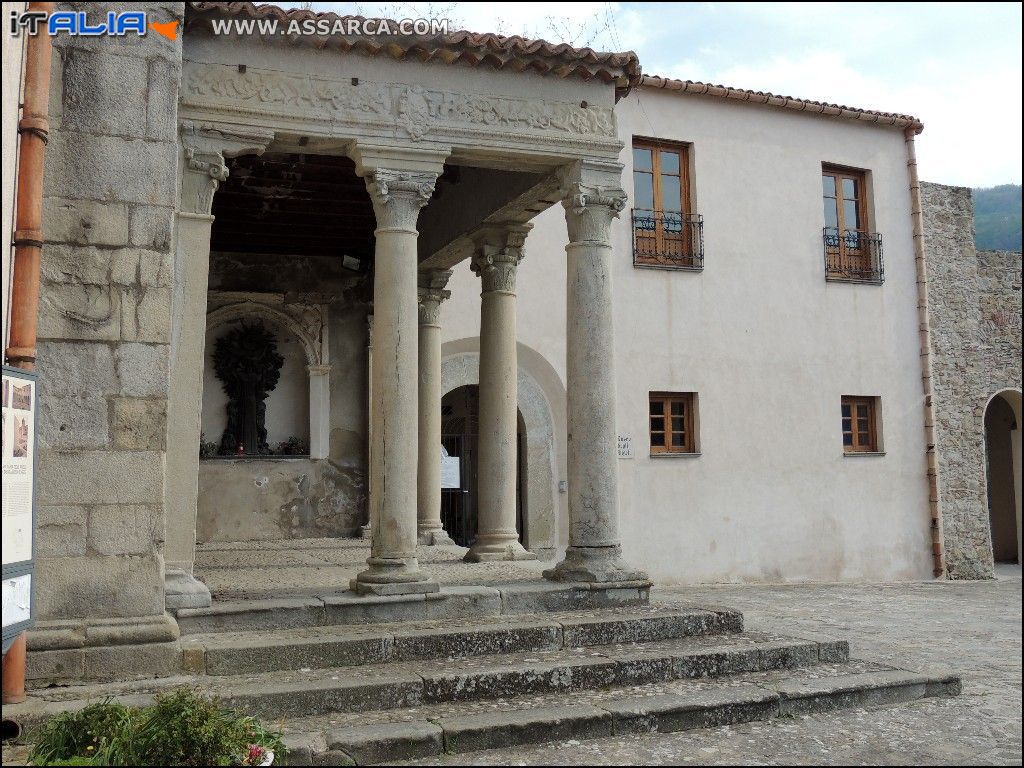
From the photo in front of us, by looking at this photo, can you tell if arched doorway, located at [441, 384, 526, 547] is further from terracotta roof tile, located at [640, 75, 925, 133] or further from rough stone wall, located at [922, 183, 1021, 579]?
rough stone wall, located at [922, 183, 1021, 579]

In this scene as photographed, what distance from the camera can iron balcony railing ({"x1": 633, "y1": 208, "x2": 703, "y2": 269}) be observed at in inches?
530

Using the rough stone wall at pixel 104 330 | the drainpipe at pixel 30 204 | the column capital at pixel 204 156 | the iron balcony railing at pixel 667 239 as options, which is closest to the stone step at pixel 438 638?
the rough stone wall at pixel 104 330

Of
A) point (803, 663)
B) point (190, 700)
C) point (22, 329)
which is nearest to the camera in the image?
point (190, 700)

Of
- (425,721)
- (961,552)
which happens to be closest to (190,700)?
(425,721)

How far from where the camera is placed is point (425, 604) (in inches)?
247

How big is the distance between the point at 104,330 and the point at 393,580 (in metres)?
2.44

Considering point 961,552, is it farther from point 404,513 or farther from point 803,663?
point 404,513

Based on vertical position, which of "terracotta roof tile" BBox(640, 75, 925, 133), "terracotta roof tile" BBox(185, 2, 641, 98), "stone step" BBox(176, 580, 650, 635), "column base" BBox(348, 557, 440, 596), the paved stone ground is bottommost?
the paved stone ground

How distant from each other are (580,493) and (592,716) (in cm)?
234

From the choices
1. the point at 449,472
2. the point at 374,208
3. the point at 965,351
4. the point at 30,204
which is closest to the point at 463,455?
the point at 449,472

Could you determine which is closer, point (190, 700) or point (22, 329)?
point (190, 700)

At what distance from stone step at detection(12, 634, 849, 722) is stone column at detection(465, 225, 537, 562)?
9.93 feet

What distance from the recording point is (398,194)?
22.2ft

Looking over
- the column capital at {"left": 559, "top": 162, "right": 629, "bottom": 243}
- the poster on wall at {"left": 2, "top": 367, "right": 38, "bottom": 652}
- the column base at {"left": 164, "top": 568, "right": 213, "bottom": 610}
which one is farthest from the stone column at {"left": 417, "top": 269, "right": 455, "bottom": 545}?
the poster on wall at {"left": 2, "top": 367, "right": 38, "bottom": 652}
